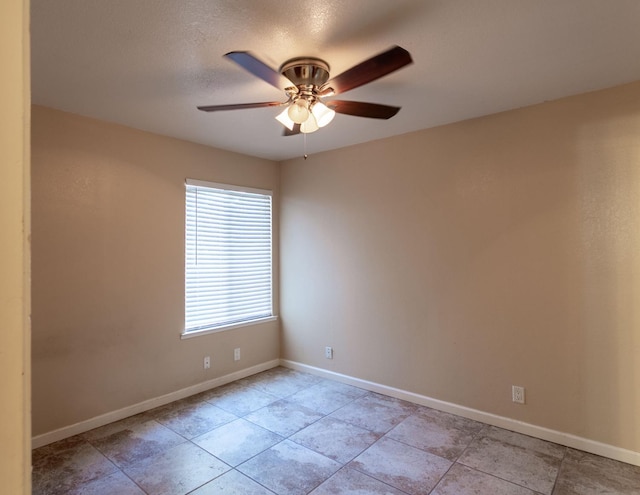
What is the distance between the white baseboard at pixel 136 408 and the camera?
2.74 metres

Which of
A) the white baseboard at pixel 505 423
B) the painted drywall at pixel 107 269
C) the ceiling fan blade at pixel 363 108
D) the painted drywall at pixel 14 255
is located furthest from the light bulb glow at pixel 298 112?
the white baseboard at pixel 505 423

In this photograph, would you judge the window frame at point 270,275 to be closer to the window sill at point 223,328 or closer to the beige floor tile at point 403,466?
the window sill at point 223,328

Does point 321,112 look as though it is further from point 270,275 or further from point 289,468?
point 270,275

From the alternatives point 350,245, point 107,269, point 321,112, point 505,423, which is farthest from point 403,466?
point 107,269

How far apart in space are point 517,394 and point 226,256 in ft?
10.0

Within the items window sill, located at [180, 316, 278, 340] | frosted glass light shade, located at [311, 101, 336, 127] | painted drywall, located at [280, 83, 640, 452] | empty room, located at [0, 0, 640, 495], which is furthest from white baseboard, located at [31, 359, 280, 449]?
frosted glass light shade, located at [311, 101, 336, 127]

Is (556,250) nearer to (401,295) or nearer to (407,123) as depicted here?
(401,295)

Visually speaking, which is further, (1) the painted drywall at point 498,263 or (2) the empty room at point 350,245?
(1) the painted drywall at point 498,263

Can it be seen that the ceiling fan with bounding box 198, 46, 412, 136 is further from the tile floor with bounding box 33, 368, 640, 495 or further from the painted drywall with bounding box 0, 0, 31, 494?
the tile floor with bounding box 33, 368, 640, 495

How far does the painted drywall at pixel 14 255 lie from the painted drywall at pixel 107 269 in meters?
2.84

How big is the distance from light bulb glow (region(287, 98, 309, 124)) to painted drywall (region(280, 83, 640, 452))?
1.75m

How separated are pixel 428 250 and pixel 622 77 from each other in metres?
1.80

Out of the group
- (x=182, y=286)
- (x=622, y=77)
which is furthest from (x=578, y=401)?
(x=182, y=286)

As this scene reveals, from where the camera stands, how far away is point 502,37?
1.91 metres
